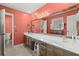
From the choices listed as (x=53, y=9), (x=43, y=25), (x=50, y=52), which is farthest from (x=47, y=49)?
(x=53, y=9)

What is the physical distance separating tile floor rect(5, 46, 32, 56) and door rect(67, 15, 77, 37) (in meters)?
0.88

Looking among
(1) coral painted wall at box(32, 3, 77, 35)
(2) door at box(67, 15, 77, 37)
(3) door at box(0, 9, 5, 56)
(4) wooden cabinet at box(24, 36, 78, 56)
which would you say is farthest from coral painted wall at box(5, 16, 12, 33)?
(2) door at box(67, 15, 77, 37)

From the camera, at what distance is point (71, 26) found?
1.80 metres

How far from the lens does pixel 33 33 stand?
216 cm

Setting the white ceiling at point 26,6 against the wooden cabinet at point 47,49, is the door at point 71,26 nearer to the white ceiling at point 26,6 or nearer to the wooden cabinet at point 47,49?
the wooden cabinet at point 47,49

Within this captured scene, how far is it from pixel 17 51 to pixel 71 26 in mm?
1169

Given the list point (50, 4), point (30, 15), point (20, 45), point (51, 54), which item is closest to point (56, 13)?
point (50, 4)

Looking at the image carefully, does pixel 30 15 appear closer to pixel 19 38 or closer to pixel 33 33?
pixel 33 33

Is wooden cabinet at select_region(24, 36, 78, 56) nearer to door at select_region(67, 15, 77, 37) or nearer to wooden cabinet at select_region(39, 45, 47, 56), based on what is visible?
wooden cabinet at select_region(39, 45, 47, 56)

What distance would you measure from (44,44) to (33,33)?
369 millimetres

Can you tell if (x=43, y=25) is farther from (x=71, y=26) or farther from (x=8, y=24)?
(x=8, y=24)

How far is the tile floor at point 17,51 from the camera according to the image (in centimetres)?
195

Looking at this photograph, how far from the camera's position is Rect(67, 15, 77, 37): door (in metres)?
1.76

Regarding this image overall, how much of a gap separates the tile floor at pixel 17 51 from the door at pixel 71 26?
2.89 ft
